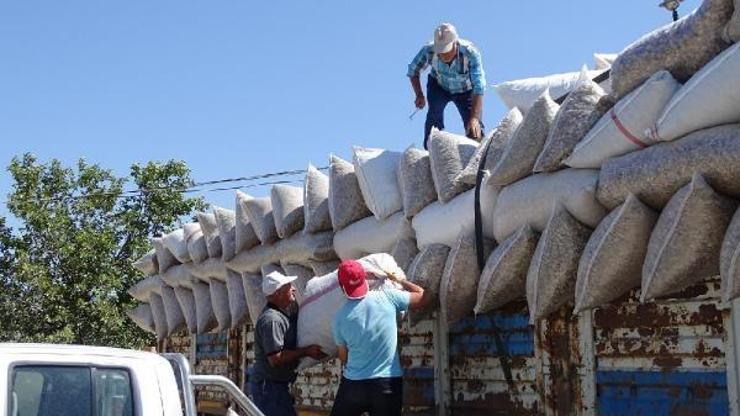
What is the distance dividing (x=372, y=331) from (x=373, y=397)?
307mm

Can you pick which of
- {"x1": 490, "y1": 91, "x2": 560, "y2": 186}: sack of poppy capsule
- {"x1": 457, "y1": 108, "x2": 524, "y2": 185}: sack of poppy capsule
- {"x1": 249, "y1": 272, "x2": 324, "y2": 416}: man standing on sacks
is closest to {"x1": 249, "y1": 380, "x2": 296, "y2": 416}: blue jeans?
{"x1": 249, "y1": 272, "x2": 324, "y2": 416}: man standing on sacks

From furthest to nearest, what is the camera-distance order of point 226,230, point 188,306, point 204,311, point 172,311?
point 172,311 < point 188,306 < point 204,311 < point 226,230

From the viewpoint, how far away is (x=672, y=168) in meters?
3.00

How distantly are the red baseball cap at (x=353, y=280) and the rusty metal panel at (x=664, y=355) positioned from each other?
3.66ft

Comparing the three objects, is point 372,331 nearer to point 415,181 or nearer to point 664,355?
point 415,181

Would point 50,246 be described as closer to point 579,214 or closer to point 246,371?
point 246,371

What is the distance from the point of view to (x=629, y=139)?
3273 mm

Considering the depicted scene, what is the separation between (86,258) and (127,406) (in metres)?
14.4

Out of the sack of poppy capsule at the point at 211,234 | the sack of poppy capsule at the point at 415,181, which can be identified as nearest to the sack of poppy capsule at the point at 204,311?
the sack of poppy capsule at the point at 211,234

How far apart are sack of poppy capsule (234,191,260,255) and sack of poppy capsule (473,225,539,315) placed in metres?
2.67

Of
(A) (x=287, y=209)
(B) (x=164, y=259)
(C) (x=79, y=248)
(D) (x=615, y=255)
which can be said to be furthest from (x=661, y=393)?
(C) (x=79, y=248)

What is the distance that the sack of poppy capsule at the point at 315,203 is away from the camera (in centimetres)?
534

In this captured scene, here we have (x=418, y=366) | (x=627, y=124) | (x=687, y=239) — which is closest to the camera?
(x=687, y=239)

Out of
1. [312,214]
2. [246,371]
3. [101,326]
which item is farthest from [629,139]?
[101,326]
